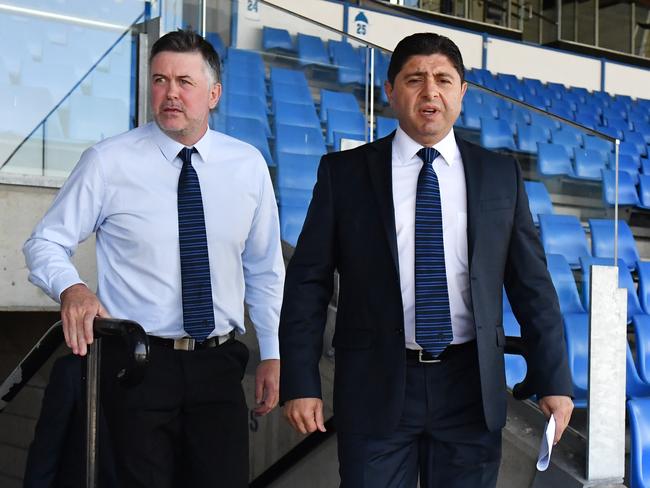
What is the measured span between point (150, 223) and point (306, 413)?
63cm

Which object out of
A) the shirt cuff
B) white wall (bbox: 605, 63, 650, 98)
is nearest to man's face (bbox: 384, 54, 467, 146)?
the shirt cuff

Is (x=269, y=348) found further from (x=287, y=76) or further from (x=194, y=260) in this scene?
(x=287, y=76)

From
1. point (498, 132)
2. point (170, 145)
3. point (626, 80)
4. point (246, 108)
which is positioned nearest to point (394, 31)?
point (626, 80)

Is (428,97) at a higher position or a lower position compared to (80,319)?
higher

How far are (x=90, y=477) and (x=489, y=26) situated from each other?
10.5 metres

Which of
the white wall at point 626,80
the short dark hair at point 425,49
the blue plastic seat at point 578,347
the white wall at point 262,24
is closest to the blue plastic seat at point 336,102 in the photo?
the white wall at point 262,24

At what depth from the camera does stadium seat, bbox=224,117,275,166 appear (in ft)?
12.5

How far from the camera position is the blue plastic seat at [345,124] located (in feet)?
12.7

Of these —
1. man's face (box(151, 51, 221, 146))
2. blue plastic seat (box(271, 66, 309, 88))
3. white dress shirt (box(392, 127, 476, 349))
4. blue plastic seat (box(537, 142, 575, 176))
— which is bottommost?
white dress shirt (box(392, 127, 476, 349))

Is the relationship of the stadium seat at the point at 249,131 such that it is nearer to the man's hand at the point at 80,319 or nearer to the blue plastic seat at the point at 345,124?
the blue plastic seat at the point at 345,124

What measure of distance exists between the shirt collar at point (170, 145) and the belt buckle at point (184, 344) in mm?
449

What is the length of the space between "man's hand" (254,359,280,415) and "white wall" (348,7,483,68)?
7278 mm

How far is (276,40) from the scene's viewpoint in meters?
4.15

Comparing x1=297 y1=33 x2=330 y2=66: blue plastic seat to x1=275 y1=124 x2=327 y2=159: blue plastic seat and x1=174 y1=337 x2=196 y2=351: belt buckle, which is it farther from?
x1=174 y1=337 x2=196 y2=351: belt buckle
